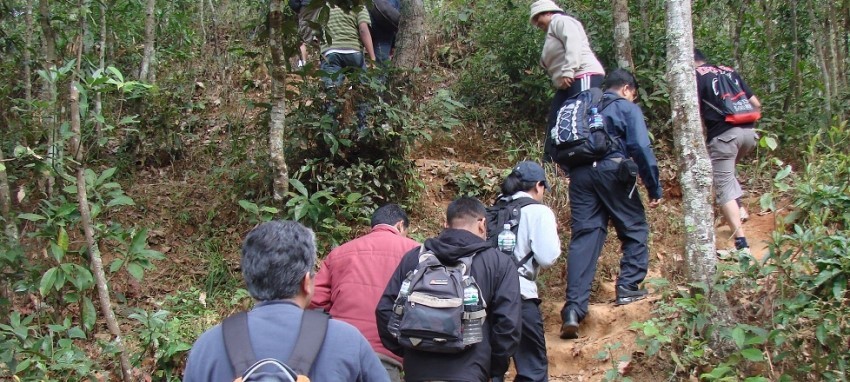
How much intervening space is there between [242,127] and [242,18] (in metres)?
3.47

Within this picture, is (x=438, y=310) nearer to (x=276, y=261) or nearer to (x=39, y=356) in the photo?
(x=276, y=261)

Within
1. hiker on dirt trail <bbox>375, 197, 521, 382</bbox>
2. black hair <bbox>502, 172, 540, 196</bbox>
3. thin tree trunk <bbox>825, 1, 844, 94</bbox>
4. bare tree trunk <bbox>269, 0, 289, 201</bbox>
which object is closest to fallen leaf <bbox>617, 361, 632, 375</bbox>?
black hair <bbox>502, 172, 540, 196</bbox>

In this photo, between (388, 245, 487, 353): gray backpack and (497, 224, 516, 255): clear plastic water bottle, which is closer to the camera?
(388, 245, 487, 353): gray backpack

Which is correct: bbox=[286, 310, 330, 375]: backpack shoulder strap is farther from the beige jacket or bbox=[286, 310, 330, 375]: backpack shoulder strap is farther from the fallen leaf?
the beige jacket

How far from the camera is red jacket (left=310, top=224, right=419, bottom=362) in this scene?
14.1ft

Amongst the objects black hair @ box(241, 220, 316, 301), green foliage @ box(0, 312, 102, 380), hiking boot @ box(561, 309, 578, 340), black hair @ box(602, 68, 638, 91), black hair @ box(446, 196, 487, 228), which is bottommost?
hiking boot @ box(561, 309, 578, 340)

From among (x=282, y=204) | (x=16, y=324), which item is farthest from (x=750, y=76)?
(x=16, y=324)

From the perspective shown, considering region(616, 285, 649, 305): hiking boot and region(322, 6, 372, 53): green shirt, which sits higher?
region(322, 6, 372, 53): green shirt

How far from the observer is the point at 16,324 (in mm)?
4891

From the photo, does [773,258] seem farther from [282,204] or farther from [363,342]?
[282,204]

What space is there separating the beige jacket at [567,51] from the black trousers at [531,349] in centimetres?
271

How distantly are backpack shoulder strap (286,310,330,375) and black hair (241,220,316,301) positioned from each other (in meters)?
0.13

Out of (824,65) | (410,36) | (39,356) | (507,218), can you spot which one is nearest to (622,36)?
(410,36)

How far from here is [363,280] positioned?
14.3ft
